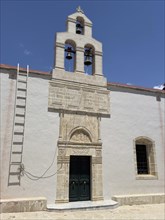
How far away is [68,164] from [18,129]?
2334 millimetres

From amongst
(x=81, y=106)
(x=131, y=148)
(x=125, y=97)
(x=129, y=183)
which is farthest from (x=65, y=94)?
(x=129, y=183)

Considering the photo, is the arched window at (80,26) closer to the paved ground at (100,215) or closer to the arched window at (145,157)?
the arched window at (145,157)

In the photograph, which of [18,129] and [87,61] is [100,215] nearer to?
[18,129]

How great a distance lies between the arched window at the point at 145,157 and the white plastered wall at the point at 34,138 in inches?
157

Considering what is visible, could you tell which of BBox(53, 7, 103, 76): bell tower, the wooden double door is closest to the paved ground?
the wooden double door

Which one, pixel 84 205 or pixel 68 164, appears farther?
pixel 68 164

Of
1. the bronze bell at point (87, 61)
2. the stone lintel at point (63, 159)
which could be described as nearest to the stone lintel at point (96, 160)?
the stone lintel at point (63, 159)

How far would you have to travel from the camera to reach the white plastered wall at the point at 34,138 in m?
6.79

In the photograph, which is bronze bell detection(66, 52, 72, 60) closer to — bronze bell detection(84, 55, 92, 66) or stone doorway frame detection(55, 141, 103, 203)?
bronze bell detection(84, 55, 92, 66)

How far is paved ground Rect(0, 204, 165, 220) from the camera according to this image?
5836 millimetres

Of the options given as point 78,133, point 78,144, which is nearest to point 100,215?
point 78,144

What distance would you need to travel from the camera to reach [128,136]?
8828 mm

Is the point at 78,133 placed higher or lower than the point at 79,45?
lower

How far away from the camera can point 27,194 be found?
6.76 metres
